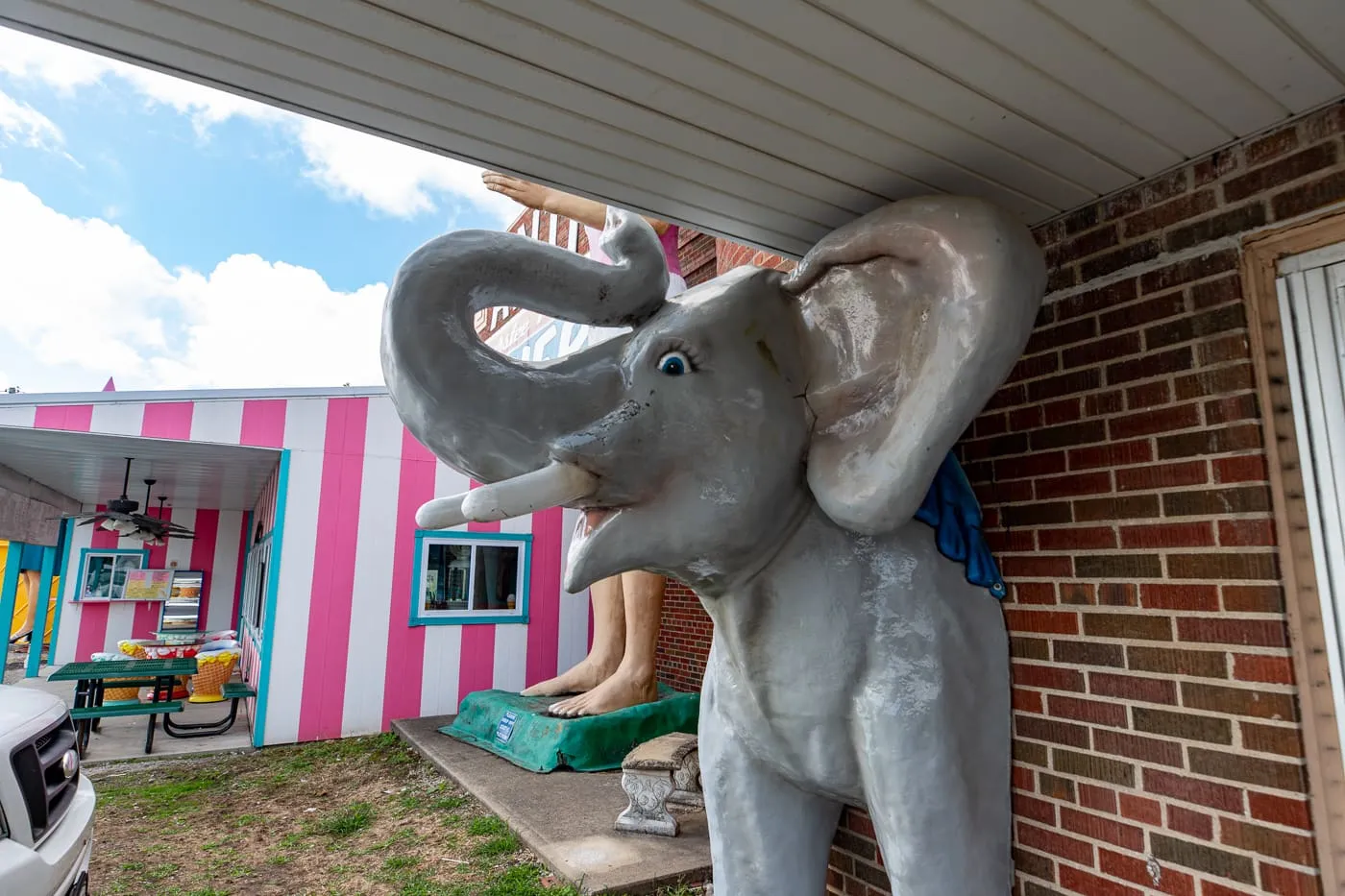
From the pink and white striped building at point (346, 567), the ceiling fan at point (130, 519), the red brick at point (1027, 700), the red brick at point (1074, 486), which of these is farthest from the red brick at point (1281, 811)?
the ceiling fan at point (130, 519)

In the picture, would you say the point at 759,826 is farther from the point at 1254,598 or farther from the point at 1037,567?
the point at 1254,598

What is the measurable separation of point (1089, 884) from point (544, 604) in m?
8.07

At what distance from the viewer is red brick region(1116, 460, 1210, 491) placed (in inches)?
66.0

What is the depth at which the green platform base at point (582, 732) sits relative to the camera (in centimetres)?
592

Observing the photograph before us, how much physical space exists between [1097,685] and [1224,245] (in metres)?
1.05

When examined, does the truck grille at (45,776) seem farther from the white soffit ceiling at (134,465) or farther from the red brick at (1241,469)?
the white soffit ceiling at (134,465)

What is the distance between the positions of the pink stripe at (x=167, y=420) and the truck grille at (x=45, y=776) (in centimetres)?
469

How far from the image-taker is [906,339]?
1473 mm

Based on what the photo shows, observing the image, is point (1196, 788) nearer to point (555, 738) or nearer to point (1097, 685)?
point (1097, 685)

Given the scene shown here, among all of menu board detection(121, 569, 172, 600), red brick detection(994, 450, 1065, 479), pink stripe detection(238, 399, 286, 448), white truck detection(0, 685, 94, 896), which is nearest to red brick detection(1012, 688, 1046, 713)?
red brick detection(994, 450, 1065, 479)

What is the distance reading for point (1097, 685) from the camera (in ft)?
5.98

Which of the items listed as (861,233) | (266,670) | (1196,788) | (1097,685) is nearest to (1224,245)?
(861,233)

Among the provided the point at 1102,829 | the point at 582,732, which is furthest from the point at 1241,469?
the point at 582,732

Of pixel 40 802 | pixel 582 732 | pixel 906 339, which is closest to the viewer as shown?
pixel 906 339
